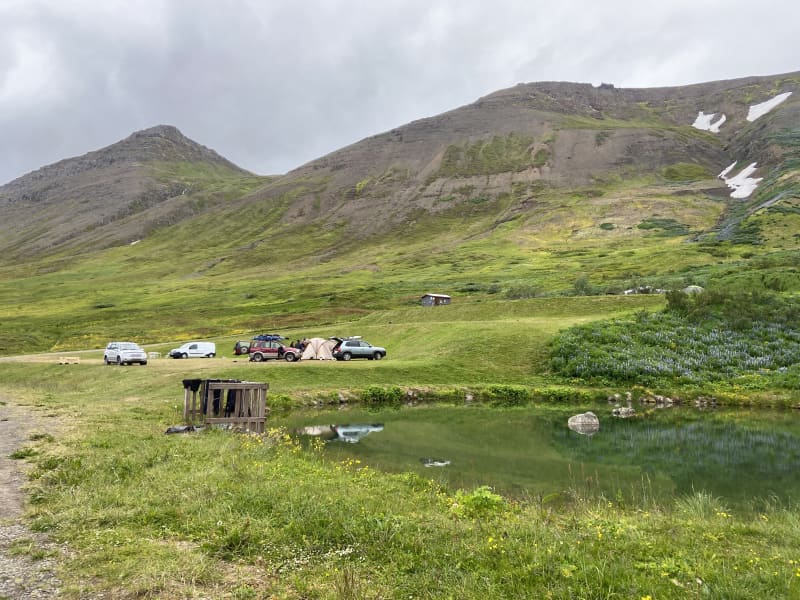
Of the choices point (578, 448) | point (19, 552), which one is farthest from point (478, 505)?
point (578, 448)

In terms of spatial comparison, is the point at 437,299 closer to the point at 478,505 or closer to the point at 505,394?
the point at 505,394

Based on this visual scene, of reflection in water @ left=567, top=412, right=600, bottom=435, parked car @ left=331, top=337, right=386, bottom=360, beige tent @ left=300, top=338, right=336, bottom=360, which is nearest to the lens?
reflection in water @ left=567, top=412, right=600, bottom=435

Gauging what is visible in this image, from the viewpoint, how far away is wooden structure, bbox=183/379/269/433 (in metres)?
24.4

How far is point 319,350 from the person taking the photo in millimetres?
50500

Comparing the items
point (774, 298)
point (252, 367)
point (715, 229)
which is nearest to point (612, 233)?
point (715, 229)

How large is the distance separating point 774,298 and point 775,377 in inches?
499

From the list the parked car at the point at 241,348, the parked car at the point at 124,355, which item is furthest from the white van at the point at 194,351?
the parked car at the point at 124,355

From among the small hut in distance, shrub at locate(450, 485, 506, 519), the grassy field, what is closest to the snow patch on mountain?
the small hut in distance

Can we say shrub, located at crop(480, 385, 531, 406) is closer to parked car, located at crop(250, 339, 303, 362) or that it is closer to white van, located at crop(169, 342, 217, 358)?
parked car, located at crop(250, 339, 303, 362)

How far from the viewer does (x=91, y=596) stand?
699 centimetres

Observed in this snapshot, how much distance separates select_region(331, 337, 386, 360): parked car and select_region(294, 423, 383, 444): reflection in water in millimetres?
20471

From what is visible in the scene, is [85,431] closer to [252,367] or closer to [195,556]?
[195,556]

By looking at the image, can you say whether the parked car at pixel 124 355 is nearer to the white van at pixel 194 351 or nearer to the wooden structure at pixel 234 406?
the white van at pixel 194 351

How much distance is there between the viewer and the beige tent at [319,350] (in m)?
50.1
